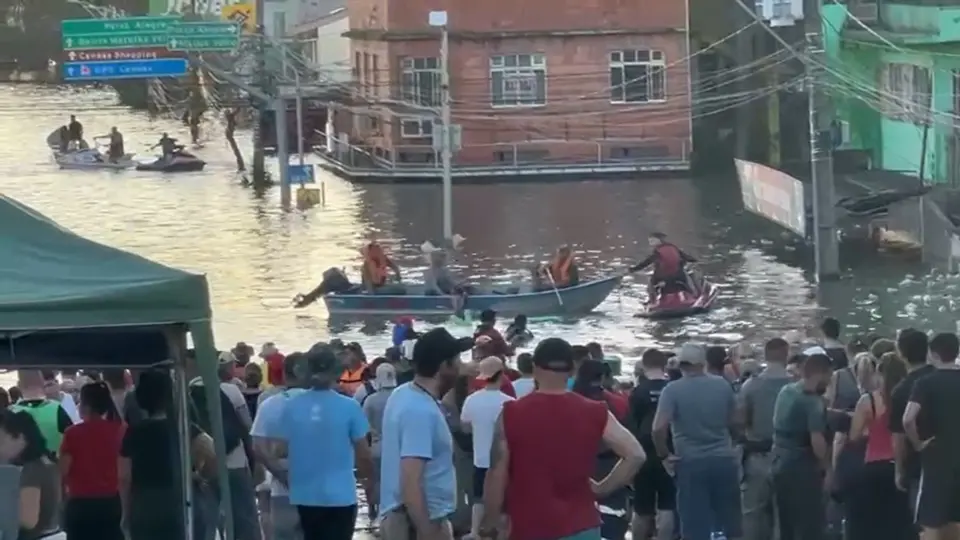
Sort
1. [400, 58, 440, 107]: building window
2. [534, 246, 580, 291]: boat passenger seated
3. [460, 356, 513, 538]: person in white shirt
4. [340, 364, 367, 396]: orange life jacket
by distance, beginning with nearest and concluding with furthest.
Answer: [460, 356, 513, 538]: person in white shirt, [340, 364, 367, 396]: orange life jacket, [534, 246, 580, 291]: boat passenger seated, [400, 58, 440, 107]: building window

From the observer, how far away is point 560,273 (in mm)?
29047

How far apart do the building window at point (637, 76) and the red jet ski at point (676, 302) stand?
2478 centimetres

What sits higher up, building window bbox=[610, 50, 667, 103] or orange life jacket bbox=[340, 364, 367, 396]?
building window bbox=[610, 50, 667, 103]

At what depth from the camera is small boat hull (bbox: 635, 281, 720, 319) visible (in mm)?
29031

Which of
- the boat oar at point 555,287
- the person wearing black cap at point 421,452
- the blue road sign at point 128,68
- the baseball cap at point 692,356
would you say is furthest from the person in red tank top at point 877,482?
the blue road sign at point 128,68

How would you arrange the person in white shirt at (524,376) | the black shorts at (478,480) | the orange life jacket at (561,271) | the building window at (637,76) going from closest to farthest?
the black shorts at (478,480) → the person in white shirt at (524,376) → the orange life jacket at (561,271) → the building window at (637,76)

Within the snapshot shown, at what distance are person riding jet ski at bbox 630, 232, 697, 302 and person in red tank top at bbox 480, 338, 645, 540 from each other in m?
20.9

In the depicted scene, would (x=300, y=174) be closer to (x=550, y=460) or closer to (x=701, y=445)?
(x=701, y=445)

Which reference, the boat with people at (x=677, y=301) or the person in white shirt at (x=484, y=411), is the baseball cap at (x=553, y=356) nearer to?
the person in white shirt at (x=484, y=411)

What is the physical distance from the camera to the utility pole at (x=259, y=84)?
4744cm

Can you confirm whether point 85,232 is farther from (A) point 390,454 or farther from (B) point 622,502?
(A) point 390,454

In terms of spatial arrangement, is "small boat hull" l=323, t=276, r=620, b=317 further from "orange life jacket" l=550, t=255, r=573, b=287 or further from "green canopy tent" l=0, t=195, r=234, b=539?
"green canopy tent" l=0, t=195, r=234, b=539

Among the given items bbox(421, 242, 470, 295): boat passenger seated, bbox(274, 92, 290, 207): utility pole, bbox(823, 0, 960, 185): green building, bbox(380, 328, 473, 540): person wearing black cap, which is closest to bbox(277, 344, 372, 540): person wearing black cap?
bbox(380, 328, 473, 540): person wearing black cap

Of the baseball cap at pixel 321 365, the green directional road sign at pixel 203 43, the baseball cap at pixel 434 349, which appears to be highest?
the green directional road sign at pixel 203 43
